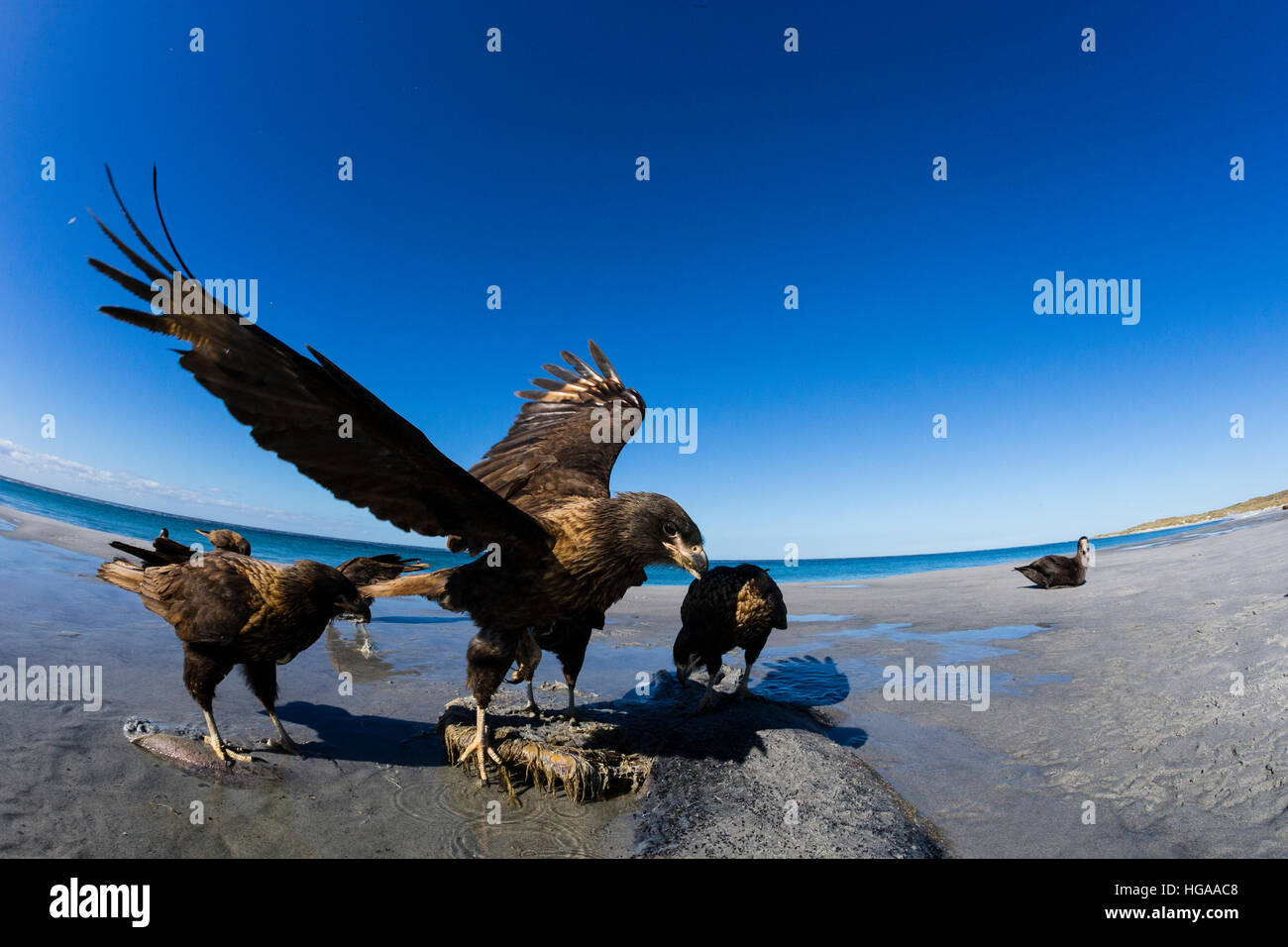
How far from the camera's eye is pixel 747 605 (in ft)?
18.4

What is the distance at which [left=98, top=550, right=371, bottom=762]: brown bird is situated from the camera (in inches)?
150

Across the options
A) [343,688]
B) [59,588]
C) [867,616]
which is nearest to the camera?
[343,688]

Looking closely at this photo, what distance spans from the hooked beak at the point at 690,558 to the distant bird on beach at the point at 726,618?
6.27 ft

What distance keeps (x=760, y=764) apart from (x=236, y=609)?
400 cm

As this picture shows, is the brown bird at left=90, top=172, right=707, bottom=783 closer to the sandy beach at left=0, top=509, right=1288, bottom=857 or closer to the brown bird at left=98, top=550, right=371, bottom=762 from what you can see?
the brown bird at left=98, top=550, right=371, bottom=762

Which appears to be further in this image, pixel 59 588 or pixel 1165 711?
pixel 59 588

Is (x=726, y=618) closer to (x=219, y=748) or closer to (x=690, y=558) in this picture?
(x=690, y=558)

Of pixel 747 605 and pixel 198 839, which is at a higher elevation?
pixel 747 605

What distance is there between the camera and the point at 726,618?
563cm

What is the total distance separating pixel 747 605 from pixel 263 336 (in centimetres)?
475
